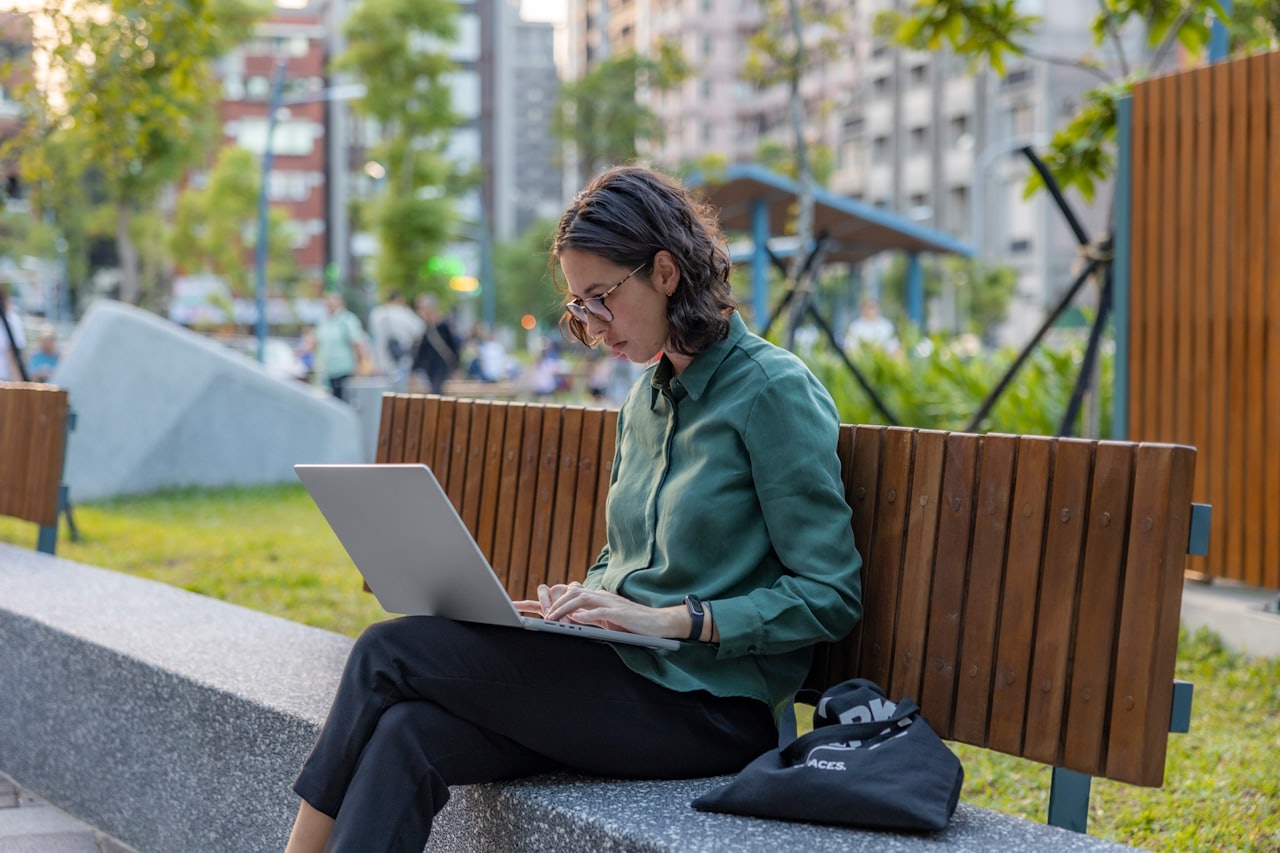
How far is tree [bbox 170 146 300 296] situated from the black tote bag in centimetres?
5441

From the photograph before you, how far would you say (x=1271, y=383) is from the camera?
5.68 m

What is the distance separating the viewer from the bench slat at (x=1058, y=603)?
2.48 m

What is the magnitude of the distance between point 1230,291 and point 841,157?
71534 millimetres

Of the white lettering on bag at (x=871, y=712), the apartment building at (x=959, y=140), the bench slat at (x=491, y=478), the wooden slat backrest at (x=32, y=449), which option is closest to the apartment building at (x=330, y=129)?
the apartment building at (x=959, y=140)

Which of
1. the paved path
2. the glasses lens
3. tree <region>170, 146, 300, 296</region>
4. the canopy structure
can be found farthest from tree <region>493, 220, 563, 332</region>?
the glasses lens

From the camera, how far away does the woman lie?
2.55 meters

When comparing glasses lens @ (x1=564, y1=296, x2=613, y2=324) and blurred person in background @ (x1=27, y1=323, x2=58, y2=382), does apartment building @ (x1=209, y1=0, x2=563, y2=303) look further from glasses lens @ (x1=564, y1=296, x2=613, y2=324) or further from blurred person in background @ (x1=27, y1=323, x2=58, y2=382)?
glasses lens @ (x1=564, y1=296, x2=613, y2=324)

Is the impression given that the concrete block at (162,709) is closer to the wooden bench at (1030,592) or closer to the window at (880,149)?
the wooden bench at (1030,592)

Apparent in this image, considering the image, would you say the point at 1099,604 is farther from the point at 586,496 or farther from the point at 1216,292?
the point at 1216,292

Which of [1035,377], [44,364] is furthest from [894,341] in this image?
[44,364]

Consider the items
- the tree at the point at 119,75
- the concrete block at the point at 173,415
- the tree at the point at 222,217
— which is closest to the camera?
the tree at the point at 119,75

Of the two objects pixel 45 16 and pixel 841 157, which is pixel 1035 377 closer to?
pixel 45 16

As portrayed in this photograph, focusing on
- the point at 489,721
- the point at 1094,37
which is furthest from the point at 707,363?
the point at 1094,37

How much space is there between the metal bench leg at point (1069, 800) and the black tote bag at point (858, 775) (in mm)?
270
